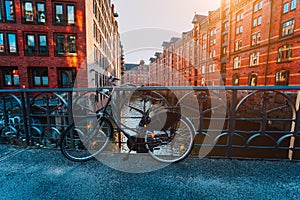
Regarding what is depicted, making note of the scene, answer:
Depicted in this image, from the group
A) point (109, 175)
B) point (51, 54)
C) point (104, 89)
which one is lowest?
point (109, 175)

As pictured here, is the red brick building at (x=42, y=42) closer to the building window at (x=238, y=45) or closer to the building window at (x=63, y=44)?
the building window at (x=63, y=44)

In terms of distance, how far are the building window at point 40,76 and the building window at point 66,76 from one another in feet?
4.22

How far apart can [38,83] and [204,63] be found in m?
29.0

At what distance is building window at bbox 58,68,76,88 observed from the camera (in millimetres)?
15008

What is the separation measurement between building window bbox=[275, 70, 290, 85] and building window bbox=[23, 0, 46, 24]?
82.4 ft

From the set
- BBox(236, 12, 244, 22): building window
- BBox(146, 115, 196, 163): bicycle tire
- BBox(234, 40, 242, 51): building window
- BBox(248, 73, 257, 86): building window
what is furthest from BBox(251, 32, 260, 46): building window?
BBox(146, 115, 196, 163): bicycle tire

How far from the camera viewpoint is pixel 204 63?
105 ft

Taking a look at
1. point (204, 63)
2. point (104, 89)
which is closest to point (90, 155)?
point (104, 89)

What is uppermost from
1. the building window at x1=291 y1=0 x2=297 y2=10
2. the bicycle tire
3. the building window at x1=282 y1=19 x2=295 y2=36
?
the building window at x1=291 y1=0 x2=297 y2=10

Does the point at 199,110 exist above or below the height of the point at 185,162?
above

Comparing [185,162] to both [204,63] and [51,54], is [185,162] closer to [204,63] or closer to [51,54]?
[51,54]

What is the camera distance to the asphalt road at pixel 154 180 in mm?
1673

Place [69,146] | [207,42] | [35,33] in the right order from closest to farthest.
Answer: [69,146] < [35,33] < [207,42]

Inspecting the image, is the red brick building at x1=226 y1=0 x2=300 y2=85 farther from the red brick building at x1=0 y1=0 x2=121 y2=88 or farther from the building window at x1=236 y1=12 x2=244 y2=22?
the red brick building at x1=0 y1=0 x2=121 y2=88
